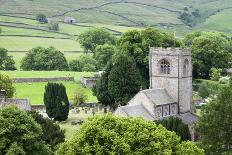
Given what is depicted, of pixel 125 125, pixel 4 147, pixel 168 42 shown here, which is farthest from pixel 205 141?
pixel 168 42

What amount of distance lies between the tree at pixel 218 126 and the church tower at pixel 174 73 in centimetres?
2245

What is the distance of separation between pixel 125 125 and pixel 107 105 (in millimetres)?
45860

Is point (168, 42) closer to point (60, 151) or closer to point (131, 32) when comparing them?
point (131, 32)

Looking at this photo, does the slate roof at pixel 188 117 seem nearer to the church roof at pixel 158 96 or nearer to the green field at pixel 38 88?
the church roof at pixel 158 96

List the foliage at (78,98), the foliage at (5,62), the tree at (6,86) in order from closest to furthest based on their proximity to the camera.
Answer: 1. the tree at (6,86)
2. the foliage at (78,98)
3. the foliage at (5,62)

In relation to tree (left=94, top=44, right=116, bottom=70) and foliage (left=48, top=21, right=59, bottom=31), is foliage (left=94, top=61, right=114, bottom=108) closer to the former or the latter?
tree (left=94, top=44, right=116, bottom=70)

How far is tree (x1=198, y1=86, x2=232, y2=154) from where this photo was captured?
5025 cm

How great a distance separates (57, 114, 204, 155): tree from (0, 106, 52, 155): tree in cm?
322

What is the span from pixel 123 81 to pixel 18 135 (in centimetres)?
3978

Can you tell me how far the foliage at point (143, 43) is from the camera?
93.4 metres

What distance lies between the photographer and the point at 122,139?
1492 inches

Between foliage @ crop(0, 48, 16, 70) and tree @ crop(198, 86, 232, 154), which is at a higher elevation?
tree @ crop(198, 86, 232, 154)

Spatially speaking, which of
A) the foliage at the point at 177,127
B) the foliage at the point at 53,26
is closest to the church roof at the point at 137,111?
the foliage at the point at 177,127

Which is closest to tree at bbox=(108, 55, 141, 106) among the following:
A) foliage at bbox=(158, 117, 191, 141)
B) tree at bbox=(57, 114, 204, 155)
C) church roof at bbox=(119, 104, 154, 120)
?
church roof at bbox=(119, 104, 154, 120)
